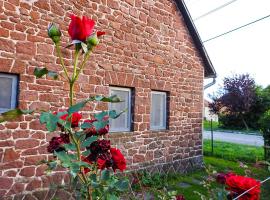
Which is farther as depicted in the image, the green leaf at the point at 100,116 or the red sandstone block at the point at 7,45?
the red sandstone block at the point at 7,45

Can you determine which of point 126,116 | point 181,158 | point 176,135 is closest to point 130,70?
point 126,116

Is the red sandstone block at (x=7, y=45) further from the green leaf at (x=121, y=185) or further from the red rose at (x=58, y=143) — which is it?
the green leaf at (x=121, y=185)

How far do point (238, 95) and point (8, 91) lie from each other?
23262 millimetres

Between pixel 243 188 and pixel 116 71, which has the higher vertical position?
pixel 116 71

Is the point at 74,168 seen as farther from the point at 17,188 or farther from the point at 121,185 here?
the point at 17,188

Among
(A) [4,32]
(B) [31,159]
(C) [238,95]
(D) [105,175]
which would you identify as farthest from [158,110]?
(C) [238,95]

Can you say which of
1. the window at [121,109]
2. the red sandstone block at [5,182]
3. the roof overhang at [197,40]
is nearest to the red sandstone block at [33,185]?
the red sandstone block at [5,182]

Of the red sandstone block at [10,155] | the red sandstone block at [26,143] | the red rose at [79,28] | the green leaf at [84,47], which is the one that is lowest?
the red sandstone block at [10,155]

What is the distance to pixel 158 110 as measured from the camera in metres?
7.79

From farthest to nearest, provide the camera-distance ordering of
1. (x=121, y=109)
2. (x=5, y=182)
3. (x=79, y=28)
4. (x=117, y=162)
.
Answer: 1. (x=121, y=109)
2. (x=5, y=182)
3. (x=117, y=162)
4. (x=79, y=28)

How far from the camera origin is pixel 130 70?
267 inches

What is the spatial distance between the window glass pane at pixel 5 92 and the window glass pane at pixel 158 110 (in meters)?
3.90

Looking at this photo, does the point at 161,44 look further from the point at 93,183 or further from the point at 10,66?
the point at 93,183

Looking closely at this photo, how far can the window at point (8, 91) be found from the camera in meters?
4.62
